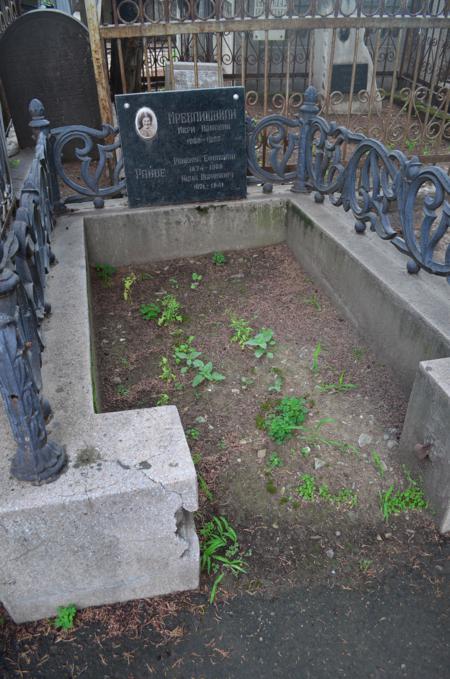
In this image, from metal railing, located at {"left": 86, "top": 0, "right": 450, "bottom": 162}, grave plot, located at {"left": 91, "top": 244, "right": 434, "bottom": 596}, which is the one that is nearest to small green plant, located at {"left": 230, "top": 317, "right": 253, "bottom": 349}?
grave plot, located at {"left": 91, "top": 244, "right": 434, "bottom": 596}

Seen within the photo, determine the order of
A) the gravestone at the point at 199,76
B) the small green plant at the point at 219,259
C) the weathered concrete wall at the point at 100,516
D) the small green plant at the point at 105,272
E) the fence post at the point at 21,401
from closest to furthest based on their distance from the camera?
the fence post at the point at 21,401 < the weathered concrete wall at the point at 100,516 < the small green plant at the point at 105,272 < the small green plant at the point at 219,259 < the gravestone at the point at 199,76

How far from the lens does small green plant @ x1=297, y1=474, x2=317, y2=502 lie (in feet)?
8.66

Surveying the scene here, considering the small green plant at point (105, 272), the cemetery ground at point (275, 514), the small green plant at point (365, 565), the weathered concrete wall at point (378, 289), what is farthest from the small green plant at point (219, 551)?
the small green plant at point (105, 272)

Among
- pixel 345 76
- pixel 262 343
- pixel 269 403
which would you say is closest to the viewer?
pixel 269 403

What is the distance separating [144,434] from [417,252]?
198 centimetres

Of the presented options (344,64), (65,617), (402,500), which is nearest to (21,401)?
(65,617)

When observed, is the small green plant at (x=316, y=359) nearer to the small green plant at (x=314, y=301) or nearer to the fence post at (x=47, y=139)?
the small green plant at (x=314, y=301)

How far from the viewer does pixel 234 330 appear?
3.91 m

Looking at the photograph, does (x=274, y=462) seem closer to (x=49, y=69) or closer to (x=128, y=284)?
A: (x=128, y=284)

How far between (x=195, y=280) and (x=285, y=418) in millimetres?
1921

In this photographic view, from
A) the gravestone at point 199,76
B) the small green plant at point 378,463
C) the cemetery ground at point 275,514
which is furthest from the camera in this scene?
the gravestone at point 199,76

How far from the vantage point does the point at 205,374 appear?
3.40m

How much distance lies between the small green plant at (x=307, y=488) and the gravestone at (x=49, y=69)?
Answer: 222 inches

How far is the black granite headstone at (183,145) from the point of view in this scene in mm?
4289
